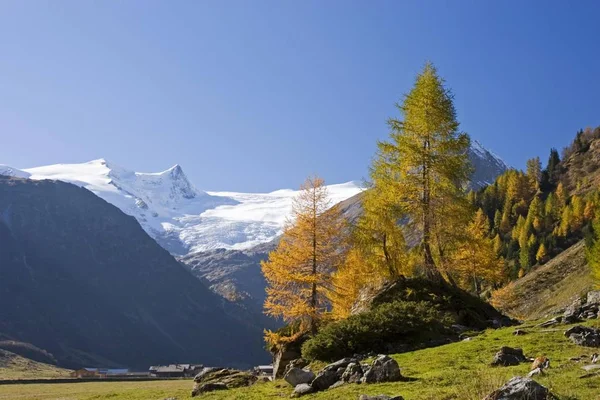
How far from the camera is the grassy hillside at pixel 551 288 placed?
7200cm

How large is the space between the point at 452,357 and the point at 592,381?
7.81 m

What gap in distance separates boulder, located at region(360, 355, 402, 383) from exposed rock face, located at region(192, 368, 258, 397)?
10236 mm

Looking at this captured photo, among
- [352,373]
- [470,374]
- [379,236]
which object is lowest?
[352,373]

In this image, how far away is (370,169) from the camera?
36.4 metres

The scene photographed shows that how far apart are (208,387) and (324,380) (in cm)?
884

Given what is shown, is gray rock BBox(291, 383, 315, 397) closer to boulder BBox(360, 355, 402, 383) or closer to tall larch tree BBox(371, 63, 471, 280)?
boulder BBox(360, 355, 402, 383)

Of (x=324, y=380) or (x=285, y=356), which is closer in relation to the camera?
(x=324, y=380)

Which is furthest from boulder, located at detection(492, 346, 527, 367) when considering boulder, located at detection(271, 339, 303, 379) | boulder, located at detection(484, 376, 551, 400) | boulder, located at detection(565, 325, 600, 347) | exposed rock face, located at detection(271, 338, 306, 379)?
boulder, located at detection(271, 339, 303, 379)

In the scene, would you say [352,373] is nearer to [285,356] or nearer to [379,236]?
[285,356]

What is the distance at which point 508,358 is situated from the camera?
15789 mm

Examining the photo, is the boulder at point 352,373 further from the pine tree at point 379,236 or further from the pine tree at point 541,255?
the pine tree at point 541,255

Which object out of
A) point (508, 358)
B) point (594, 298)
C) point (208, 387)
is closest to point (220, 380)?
point (208, 387)

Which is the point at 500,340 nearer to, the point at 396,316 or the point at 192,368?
the point at 396,316

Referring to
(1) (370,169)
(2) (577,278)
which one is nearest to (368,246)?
(1) (370,169)
